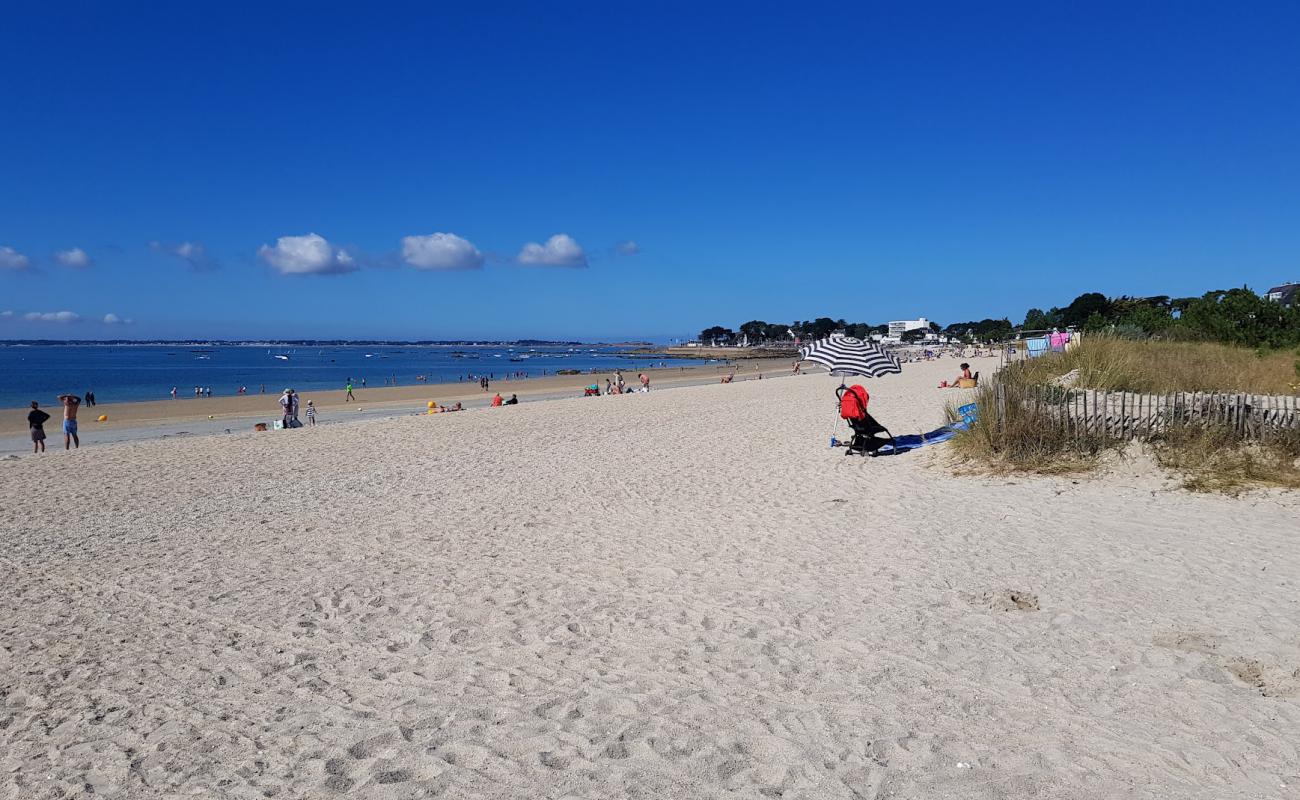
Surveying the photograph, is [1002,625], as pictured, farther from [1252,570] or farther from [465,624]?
[465,624]

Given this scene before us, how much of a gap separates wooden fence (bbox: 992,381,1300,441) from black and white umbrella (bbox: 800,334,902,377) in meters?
1.96

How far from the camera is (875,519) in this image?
25.5ft

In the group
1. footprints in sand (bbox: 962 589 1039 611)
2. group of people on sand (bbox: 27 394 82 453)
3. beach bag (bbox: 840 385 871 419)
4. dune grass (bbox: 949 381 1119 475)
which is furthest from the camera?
group of people on sand (bbox: 27 394 82 453)

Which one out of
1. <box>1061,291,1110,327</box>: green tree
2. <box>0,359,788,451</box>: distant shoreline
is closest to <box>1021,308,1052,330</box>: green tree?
<box>1061,291,1110,327</box>: green tree

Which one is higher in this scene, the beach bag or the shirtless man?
the beach bag

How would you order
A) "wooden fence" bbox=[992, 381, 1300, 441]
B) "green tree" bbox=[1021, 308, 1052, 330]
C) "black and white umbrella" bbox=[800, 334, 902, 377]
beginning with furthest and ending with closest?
"green tree" bbox=[1021, 308, 1052, 330] → "black and white umbrella" bbox=[800, 334, 902, 377] → "wooden fence" bbox=[992, 381, 1300, 441]

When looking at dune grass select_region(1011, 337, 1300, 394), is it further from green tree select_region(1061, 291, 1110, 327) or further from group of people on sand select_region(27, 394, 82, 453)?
green tree select_region(1061, 291, 1110, 327)

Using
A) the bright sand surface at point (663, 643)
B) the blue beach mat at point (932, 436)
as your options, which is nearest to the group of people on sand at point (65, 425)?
the bright sand surface at point (663, 643)

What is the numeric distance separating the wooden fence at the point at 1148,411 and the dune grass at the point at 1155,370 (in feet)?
4.48

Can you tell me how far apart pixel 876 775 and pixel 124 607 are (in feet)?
17.4

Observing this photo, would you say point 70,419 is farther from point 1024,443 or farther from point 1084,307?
Answer: point 1084,307

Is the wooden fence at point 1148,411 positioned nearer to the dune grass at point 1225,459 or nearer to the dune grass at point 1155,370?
the dune grass at point 1225,459

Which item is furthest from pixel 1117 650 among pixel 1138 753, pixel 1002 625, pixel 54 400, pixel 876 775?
pixel 54 400

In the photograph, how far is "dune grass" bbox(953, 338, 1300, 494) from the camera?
8.23 m
